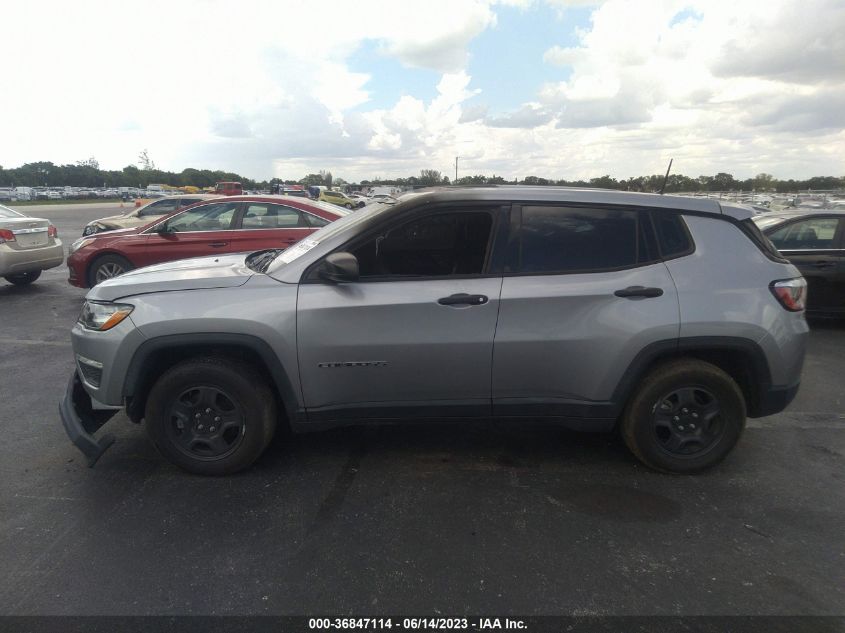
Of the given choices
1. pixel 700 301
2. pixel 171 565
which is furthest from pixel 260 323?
pixel 700 301

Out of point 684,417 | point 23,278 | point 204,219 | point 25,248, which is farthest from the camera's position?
point 23,278

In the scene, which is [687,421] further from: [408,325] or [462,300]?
[408,325]

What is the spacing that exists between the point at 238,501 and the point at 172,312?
116cm

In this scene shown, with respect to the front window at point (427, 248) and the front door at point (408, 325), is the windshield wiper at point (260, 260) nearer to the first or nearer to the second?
the front door at point (408, 325)

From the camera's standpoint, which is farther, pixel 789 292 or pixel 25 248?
pixel 25 248

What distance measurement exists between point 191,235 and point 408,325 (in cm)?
624

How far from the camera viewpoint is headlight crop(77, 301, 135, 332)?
10.8 ft

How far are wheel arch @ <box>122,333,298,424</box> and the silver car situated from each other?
7578 mm

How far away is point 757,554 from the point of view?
2795 millimetres

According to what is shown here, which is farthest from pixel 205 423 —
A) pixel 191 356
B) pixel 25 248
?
pixel 25 248

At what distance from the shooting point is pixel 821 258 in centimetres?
708

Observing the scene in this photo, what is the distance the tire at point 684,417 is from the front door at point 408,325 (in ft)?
3.16

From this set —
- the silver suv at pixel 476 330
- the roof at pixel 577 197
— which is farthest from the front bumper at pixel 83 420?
the roof at pixel 577 197

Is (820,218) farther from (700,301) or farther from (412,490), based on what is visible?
(412,490)
